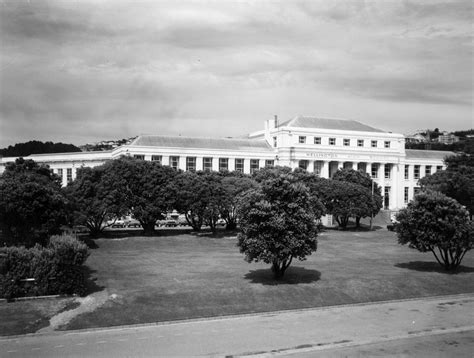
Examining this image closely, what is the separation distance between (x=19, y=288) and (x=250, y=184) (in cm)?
4359

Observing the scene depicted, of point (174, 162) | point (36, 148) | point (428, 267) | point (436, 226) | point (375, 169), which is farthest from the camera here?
point (36, 148)

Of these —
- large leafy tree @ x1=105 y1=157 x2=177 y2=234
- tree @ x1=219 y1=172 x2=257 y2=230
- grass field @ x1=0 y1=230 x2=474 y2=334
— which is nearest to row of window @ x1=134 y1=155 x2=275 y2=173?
tree @ x1=219 y1=172 x2=257 y2=230

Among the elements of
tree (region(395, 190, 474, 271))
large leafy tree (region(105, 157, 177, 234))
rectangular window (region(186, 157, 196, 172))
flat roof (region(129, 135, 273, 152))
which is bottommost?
tree (region(395, 190, 474, 271))

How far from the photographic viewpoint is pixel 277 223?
40938 mm

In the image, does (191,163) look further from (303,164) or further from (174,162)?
(303,164)

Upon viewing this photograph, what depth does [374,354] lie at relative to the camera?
27594mm

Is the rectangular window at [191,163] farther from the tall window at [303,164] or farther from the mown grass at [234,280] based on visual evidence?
the mown grass at [234,280]

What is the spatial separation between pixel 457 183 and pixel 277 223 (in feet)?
186

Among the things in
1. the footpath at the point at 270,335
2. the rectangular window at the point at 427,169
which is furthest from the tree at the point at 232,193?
the rectangular window at the point at 427,169

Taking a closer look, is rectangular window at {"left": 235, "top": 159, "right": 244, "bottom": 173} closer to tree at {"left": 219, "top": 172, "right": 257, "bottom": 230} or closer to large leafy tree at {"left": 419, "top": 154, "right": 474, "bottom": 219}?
tree at {"left": 219, "top": 172, "right": 257, "bottom": 230}

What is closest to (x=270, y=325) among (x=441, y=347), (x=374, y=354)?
(x=374, y=354)

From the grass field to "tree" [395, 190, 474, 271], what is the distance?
2779 mm

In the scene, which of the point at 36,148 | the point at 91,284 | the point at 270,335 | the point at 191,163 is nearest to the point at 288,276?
the point at 270,335

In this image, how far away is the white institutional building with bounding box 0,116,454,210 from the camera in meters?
105
